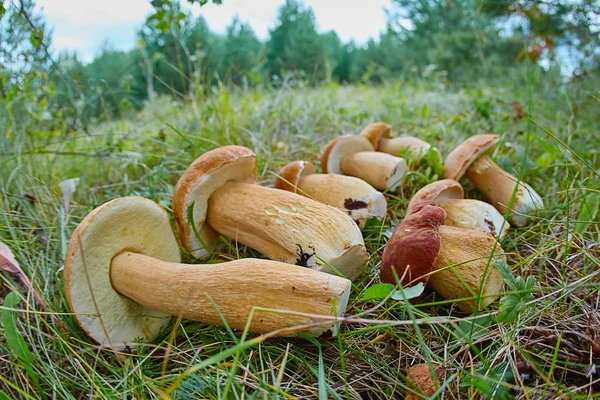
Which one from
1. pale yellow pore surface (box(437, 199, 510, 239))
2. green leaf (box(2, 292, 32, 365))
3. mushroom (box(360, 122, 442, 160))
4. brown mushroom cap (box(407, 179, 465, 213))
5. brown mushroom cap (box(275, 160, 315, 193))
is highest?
mushroom (box(360, 122, 442, 160))

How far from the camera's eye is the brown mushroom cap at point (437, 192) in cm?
174

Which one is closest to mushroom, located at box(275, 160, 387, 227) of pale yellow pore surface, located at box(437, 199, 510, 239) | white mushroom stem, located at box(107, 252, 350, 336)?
pale yellow pore surface, located at box(437, 199, 510, 239)

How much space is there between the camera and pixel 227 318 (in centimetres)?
126

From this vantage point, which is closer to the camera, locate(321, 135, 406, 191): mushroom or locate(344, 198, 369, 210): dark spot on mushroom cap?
locate(344, 198, 369, 210): dark spot on mushroom cap

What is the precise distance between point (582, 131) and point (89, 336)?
3422 millimetres

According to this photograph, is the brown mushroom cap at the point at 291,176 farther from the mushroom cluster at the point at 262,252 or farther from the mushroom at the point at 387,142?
the mushroom at the point at 387,142

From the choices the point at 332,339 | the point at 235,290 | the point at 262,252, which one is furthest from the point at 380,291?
the point at 262,252

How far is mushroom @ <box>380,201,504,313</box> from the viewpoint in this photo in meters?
1.30

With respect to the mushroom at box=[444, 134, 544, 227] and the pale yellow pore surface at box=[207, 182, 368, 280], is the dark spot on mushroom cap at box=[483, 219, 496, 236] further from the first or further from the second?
the pale yellow pore surface at box=[207, 182, 368, 280]

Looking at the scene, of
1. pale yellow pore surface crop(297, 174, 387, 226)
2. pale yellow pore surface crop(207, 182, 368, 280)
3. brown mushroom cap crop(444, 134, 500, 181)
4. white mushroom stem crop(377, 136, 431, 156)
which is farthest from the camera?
white mushroom stem crop(377, 136, 431, 156)

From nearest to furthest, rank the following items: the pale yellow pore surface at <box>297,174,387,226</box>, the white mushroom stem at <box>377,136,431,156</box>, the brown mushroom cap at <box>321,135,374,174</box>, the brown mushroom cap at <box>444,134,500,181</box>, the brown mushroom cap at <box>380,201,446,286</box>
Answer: the brown mushroom cap at <box>380,201,446,286</box> → the pale yellow pore surface at <box>297,174,387,226</box> → the brown mushroom cap at <box>444,134,500,181</box> → the brown mushroom cap at <box>321,135,374,174</box> → the white mushroom stem at <box>377,136,431,156</box>

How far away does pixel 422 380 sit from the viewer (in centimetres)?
107

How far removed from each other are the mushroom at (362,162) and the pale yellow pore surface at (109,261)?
1067mm

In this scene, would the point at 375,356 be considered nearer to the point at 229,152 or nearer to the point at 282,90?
the point at 229,152
